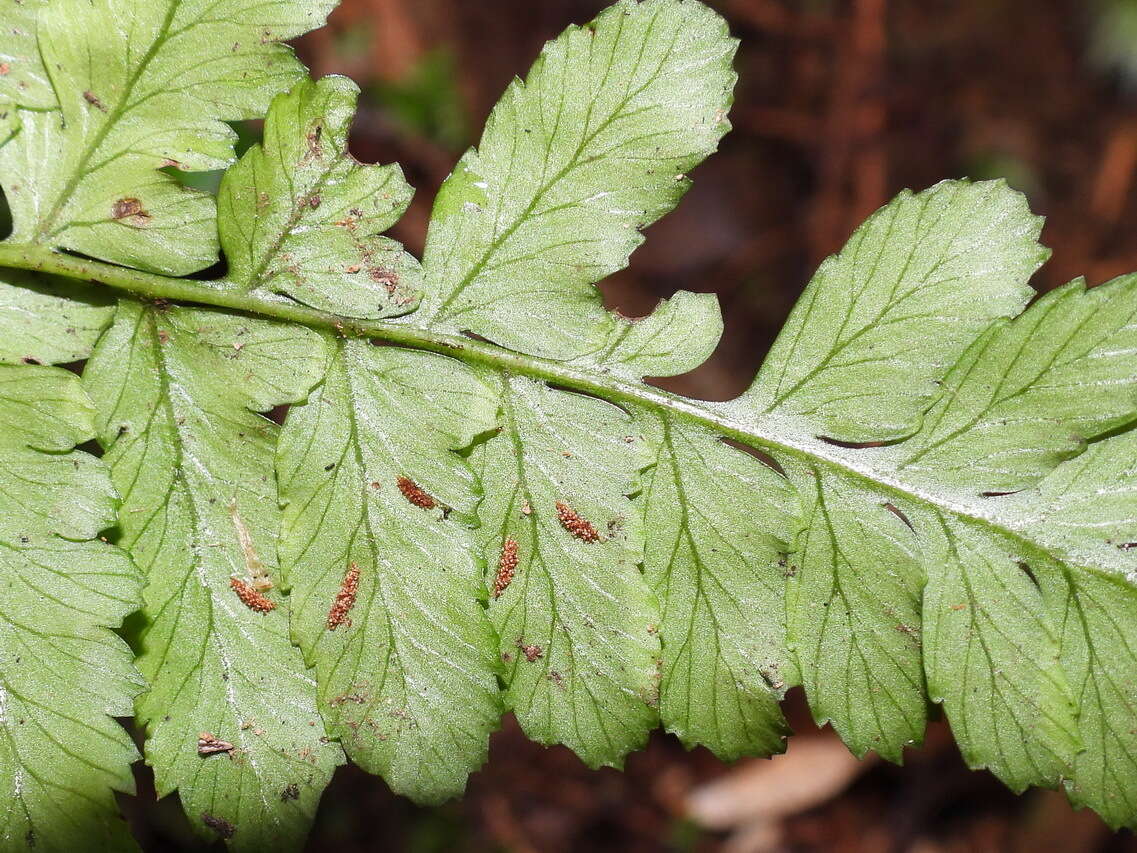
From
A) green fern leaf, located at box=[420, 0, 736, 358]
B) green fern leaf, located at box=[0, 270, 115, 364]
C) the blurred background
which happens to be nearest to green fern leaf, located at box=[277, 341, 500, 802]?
green fern leaf, located at box=[420, 0, 736, 358]

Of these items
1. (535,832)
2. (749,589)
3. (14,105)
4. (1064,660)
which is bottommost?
(535,832)

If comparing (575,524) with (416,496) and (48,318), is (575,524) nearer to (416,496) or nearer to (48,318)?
(416,496)

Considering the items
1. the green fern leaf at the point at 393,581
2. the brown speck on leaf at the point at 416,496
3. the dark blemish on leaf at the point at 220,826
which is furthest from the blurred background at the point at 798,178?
the brown speck on leaf at the point at 416,496

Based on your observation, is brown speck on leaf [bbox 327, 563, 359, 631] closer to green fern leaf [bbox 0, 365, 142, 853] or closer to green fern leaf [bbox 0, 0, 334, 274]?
green fern leaf [bbox 0, 365, 142, 853]

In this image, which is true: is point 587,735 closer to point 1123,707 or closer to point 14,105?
point 1123,707

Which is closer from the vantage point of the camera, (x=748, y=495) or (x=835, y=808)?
(x=748, y=495)

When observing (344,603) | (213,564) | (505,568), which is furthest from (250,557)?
(505,568)

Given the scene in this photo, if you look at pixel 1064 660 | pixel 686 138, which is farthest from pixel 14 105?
pixel 1064 660
